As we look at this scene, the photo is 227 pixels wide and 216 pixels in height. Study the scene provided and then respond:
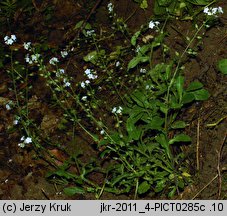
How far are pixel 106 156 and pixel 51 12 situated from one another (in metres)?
1.83

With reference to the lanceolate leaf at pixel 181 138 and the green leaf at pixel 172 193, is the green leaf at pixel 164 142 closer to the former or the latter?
the lanceolate leaf at pixel 181 138

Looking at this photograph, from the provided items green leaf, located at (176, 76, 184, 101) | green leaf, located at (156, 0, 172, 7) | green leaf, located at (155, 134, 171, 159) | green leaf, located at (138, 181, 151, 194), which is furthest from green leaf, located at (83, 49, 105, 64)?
green leaf, located at (138, 181, 151, 194)

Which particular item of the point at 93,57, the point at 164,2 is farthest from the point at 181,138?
the point at 164,2

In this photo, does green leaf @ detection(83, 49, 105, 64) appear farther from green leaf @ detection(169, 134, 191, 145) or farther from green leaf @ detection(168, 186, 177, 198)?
green leaf @ detection(168, 186, 177, 198)

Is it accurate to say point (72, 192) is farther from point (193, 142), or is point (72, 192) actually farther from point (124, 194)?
point (193, 142)

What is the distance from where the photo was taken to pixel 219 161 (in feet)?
9.75

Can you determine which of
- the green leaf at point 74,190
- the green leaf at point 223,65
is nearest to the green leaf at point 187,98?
the green leaf at point 223,65

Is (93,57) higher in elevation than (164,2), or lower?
lower

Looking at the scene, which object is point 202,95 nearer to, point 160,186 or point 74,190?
point 160,186

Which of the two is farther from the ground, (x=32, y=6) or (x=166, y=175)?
(x=32, y=6)

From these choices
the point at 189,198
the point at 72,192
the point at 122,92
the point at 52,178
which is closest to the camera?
the point at 189,198

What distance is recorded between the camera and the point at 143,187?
2.93 m

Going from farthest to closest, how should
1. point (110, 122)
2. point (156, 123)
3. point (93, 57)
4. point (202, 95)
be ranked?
point (93, 57)
point (110, 122)
point (202, 95)
point (156, 123)

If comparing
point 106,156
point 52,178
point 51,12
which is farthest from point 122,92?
point 51,12
